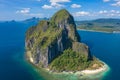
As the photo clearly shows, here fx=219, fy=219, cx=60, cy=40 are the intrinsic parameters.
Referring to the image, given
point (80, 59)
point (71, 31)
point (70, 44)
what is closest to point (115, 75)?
point (80, 59)

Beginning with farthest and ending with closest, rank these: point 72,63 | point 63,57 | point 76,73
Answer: point 63,57, point 72,63, point 76,73

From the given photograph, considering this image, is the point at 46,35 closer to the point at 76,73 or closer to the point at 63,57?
the point at 63,57

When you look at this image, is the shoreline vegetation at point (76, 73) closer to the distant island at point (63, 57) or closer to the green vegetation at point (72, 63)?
the distant island at point (63, 57)

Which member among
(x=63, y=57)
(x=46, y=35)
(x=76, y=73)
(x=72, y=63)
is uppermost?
(x=46, y=35)

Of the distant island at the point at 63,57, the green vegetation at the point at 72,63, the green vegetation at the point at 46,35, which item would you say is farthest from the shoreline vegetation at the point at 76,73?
the green vegetation at the point at 46,35

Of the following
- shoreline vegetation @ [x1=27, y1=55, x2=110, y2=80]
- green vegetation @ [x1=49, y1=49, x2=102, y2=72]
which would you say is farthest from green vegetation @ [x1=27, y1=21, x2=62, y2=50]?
shoreline vegetation @ [x1=27, y1=55, x2=110, y2=80]

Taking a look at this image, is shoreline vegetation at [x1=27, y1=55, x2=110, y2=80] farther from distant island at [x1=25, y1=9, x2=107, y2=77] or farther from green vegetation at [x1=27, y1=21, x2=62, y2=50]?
green vegetation at [x1=27, y1=21, x2=62, y2=50]

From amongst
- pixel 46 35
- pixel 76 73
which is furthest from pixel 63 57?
pixel 46 35

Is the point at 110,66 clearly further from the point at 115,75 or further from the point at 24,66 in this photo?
the point at 24,66
